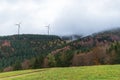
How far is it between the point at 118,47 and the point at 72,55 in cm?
2114

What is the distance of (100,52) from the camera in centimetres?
13638

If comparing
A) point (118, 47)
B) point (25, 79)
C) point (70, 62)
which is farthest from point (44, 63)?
point (25, 79)

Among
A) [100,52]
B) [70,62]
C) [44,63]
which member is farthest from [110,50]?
[44,63]

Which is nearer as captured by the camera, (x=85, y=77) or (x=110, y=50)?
(x=85, y=77)

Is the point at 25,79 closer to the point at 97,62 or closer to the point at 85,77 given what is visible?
the point at 85,77

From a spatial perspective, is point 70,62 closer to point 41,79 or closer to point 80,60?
point 80,60

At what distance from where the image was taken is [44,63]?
420ft

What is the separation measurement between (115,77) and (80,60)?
103m

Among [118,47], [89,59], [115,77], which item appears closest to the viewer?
[115,77]

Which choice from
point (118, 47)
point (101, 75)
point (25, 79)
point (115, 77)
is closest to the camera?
point (115, 77)

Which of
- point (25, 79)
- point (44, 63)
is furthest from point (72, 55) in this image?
point (25, 79)

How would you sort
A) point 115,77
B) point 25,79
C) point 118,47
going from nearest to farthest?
point 115,77 < point 25,79 < point 118,47

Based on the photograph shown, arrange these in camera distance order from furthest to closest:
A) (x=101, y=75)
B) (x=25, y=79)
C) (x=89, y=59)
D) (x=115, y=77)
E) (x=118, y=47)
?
(x=89, y=59) → (x=118, y=47) → (x=25, y=79) → (x=101, y=75) → (x=115, y=77)

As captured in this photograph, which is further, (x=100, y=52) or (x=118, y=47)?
(x=100, y=52)
